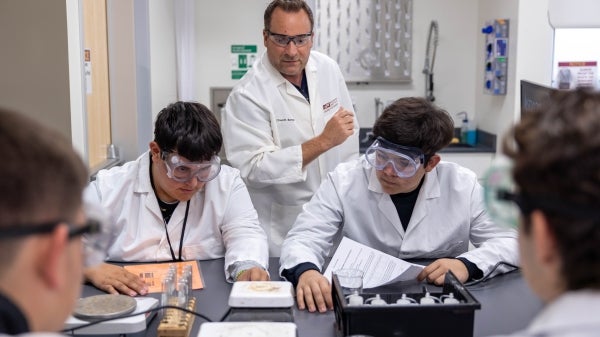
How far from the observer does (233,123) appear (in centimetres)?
266

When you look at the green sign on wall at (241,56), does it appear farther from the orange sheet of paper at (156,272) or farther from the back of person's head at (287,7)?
the orange sheet of paper at (156,272)

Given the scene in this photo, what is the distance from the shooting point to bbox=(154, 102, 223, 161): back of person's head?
1982 millimetres

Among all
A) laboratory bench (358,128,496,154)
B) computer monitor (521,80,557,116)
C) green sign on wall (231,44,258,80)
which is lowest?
laboratory bench (358,128,496,154)

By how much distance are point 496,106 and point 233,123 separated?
2087 mm

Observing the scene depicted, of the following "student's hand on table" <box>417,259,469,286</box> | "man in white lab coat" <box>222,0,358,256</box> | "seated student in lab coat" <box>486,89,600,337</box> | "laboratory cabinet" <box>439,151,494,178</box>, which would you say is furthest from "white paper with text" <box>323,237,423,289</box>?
"laboratory cabinet" <box>439,151,494,178</box>

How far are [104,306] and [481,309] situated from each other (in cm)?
93

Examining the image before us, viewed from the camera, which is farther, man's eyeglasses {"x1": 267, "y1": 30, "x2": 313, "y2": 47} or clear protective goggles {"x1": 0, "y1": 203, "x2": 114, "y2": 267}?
man's eyeglasses {"x1": 267, "y1": 30, "x2": 313, "y2": 47}

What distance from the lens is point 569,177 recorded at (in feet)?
2.59

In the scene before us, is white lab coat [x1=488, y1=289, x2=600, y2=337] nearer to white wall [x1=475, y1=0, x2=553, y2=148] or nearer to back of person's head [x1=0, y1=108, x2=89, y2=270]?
back of person's head [x1=0, y1=108, x2=89, y2=270]

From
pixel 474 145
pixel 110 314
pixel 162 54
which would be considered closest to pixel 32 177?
pixel 110 314

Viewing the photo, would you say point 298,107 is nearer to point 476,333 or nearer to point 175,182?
point 175,182

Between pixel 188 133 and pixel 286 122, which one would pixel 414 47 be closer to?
pixel 286 122

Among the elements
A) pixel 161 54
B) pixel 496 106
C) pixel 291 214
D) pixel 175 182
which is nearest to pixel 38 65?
pixel 175 182

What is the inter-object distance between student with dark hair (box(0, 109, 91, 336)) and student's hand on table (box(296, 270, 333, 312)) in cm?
89
